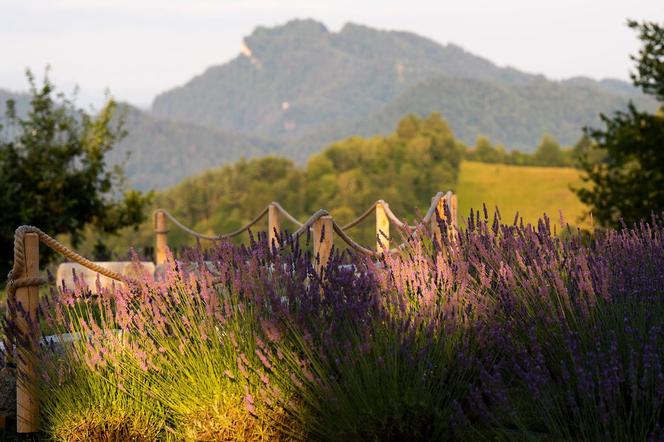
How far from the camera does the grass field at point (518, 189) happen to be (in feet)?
331

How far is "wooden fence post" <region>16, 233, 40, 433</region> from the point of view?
396cm

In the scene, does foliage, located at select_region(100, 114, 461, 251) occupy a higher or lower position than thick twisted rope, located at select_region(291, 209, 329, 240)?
lower

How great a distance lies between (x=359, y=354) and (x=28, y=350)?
1.69 metres

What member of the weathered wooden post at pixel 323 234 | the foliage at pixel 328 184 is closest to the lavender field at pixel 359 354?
the weathered wooden post at pixel 323 234

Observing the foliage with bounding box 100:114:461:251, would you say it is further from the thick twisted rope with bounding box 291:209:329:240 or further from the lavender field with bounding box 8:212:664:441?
the lavender field with bounding box 8:212:664:441

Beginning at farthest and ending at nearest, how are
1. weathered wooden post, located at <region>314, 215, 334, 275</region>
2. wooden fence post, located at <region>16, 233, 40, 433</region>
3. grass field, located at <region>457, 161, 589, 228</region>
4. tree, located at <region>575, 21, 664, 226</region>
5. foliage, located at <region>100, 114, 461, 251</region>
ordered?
grass field, located at <region>457, 161, 589, 228</region> < foliage, located at <region>100, 114, 461, 251</region> < tree, located at <region>575, 21, 664, 226</region> < weathered wooden post, located at <region>314, 215, 334, 275</region> < wooden fence post, located at <region>16, 233, 40, 433</region>

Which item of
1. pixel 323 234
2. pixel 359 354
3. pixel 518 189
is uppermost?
pixel 323 234

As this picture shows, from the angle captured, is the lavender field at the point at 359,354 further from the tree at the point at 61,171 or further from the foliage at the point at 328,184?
the foliage at the point at 328,184

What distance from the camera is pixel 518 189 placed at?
106m

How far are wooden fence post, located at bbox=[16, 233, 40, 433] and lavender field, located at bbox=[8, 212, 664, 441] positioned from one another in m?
0.07

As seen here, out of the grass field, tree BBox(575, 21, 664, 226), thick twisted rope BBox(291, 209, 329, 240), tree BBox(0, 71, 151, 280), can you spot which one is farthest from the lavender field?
the grass field

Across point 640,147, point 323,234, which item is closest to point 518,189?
point 640,147

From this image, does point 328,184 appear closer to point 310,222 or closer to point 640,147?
point 640,147

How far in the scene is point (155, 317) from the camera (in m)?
3.62
